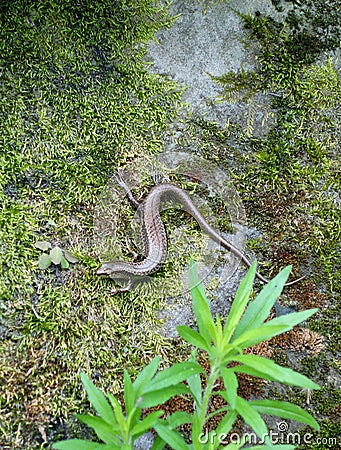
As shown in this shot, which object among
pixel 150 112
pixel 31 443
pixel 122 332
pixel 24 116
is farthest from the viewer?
pixel 150 112

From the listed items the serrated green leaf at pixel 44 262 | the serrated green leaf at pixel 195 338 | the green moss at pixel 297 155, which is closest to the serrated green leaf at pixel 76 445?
the serrated green leaf at pixel 195 338

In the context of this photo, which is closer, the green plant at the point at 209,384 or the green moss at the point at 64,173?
the green plant at the point at 209,384

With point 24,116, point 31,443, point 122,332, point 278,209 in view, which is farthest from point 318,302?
point 24,116

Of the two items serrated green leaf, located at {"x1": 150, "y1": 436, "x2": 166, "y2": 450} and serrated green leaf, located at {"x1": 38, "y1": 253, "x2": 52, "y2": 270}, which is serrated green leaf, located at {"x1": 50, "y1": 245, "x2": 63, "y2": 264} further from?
serrated green leaf, located at {"x1": 150, "y1": 436, "x2": 166, "y2": 450}

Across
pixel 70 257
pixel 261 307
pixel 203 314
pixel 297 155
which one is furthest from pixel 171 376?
pixel 297 155

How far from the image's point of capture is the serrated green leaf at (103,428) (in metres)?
1.51

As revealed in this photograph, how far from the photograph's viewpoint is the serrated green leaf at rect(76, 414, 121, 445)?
4.95 feet

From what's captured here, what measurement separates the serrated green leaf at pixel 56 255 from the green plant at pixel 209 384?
0.70m

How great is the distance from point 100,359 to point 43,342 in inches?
9.7

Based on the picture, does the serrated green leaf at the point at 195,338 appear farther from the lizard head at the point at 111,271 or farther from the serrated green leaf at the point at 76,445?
the lizard head at the point at 111,271

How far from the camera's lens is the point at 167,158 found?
255 cm

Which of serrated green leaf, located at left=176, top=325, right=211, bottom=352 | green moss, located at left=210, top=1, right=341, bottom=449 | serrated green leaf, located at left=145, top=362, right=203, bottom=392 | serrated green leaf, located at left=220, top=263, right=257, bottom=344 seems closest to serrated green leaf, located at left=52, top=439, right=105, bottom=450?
serrated green leaf, located at left=145, top=362, right=203, bottom=392

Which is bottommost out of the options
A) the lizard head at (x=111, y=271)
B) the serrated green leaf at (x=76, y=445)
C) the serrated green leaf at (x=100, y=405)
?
the serrated green leaf at (x=76, y=445)

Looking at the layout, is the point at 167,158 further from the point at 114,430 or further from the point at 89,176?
the point at 114,430
